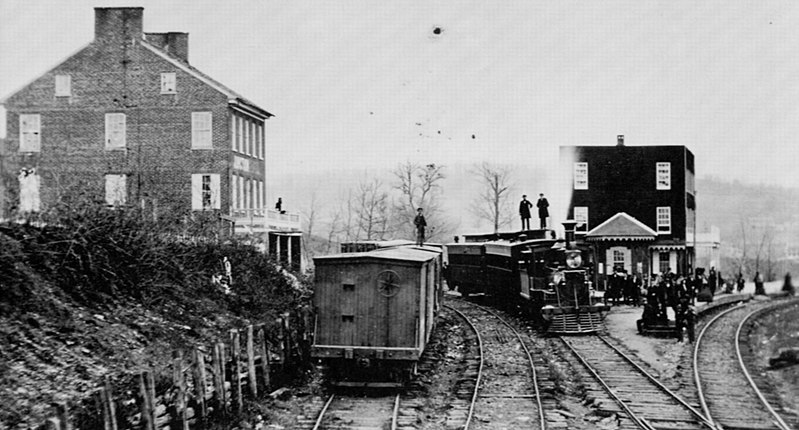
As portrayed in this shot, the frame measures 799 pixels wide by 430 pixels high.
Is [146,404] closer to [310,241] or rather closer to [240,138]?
[240,138]

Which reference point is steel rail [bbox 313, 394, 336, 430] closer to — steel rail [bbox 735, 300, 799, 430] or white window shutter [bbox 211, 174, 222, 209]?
steel rail [bbox 735, 300, 799, 430]

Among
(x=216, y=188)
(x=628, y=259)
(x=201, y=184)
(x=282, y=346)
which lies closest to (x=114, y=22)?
(x=201, y=184)

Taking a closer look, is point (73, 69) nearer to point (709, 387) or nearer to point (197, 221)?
point (197, 221)

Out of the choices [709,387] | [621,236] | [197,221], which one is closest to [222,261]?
[197,221]

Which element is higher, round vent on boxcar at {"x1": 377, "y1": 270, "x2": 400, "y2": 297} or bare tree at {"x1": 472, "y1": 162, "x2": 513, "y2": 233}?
bare tree at {"x1": 472, "y1": 162, "x2": 513, "y2": 233}

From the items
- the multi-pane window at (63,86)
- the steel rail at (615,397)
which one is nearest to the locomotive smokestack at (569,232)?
the steel rail at (615,397)

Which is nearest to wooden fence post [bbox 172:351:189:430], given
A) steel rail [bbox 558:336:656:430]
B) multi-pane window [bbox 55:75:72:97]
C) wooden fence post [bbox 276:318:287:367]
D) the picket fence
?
the picket fence
